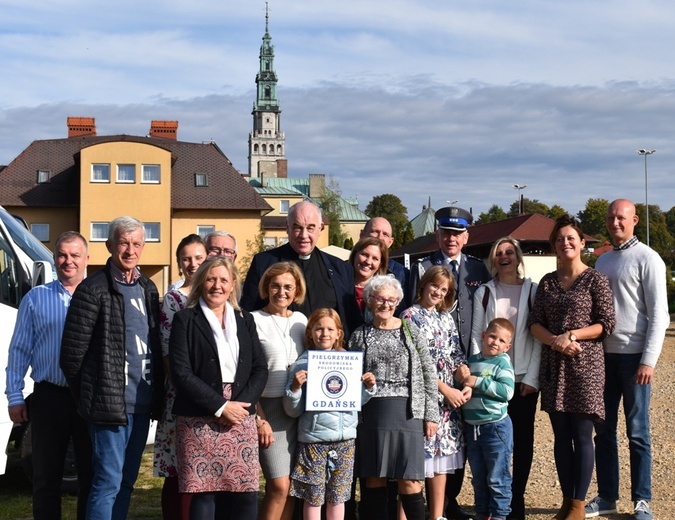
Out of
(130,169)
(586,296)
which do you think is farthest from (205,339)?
(130,169)

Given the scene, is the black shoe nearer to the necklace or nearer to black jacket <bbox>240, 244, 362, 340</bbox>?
black jacket <bbox>240, 244, 362, 340</bbox>

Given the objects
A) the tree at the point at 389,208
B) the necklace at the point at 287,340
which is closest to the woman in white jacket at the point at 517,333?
the necklace at the point at 287,340

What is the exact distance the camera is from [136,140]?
41188 mm

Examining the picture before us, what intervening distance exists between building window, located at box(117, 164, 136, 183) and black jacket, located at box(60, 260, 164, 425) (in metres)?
37.0

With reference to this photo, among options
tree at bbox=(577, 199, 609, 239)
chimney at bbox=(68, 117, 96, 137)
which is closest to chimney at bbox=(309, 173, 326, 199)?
tree at bbox=(577, 199, 609, 239)

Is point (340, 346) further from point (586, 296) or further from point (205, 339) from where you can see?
point (586, 296)

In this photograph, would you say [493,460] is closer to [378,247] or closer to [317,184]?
[378,247]

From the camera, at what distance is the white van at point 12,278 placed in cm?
689

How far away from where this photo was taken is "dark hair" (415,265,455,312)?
6246 mm

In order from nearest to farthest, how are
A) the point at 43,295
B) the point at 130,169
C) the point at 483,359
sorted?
the point at 43,295 → the point at 483,359 → the point at 130,169

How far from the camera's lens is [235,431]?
5379mm

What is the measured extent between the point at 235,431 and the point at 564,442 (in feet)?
8.60

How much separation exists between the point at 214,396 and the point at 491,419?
85.5 inches

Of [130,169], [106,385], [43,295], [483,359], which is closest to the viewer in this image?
[106,385]
